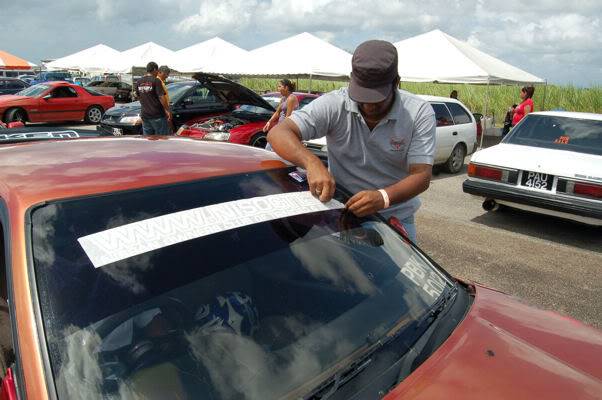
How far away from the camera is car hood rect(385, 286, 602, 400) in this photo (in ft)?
4.40

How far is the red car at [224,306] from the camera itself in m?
1.27

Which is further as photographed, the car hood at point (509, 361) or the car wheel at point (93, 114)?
the car wheel at point (93, 114)

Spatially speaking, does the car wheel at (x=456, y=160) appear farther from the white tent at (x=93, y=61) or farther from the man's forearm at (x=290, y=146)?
the white tent at (x=93, y=61)

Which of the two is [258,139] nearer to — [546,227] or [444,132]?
[444,132]

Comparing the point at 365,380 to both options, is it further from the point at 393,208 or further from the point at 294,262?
the point at 393,208

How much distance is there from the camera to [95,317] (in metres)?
1.30

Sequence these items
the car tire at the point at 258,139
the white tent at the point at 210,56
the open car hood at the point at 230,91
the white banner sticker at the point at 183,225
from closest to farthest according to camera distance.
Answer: the white banner sticker at the point at 183,225, the open car hood at the point at 230,91, the car tire at the point at 258,139, the white tent at the point at 210,56

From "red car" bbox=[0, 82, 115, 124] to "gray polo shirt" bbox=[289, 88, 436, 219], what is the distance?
1532 cm

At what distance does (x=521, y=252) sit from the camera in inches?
205

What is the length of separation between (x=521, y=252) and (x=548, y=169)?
1.06 metres

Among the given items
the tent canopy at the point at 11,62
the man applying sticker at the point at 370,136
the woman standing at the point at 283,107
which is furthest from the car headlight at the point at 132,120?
the tent canopy at the point at 11,62

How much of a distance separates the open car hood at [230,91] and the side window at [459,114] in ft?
11.9

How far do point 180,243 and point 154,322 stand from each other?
0.25 metres

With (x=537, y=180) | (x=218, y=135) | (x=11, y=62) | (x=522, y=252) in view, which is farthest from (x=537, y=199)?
(x=11, y=62)
